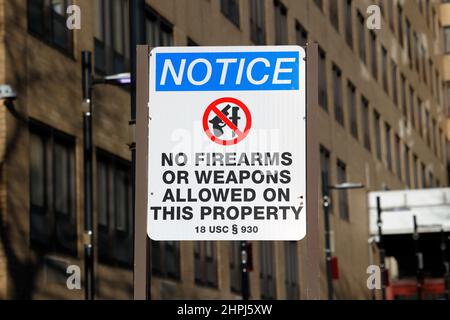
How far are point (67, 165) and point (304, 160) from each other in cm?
2113

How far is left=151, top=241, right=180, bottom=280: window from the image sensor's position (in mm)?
35062

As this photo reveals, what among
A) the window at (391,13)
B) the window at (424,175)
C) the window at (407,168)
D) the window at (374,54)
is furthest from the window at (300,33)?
the window at (424,175)

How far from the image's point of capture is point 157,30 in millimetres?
36656

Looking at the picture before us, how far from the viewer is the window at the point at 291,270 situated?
4947 cm

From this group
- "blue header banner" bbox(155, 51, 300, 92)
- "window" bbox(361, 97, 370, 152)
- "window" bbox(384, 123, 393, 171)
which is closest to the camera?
"blue header banner" bbox(155, 51, 300, 92)

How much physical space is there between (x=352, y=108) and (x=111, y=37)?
97.7 ft

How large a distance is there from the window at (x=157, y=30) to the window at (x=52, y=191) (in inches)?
256

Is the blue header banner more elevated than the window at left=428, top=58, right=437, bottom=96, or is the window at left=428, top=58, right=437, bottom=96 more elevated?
the window at left=428, top=58, right=437, bottom=96

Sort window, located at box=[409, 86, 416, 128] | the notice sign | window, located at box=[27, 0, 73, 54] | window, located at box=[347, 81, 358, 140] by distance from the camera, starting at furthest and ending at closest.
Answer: window, located at box=[409, 86, 416, 128], window, located at box=[347, 81, 358, 140], window, located at box=[27, 0, 73, 54], the notice sign

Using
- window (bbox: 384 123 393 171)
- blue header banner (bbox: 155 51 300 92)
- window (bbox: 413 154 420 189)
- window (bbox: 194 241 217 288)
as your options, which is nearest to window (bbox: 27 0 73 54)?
window (bbox: 194 241 217 288)

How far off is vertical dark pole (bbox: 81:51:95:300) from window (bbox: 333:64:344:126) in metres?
29.9

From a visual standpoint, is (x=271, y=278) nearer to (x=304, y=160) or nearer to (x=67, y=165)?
(x=67, y=165)

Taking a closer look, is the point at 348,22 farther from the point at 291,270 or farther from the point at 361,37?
the point at 291,270

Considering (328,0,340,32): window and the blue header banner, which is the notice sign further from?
(328,0,340,32): window
